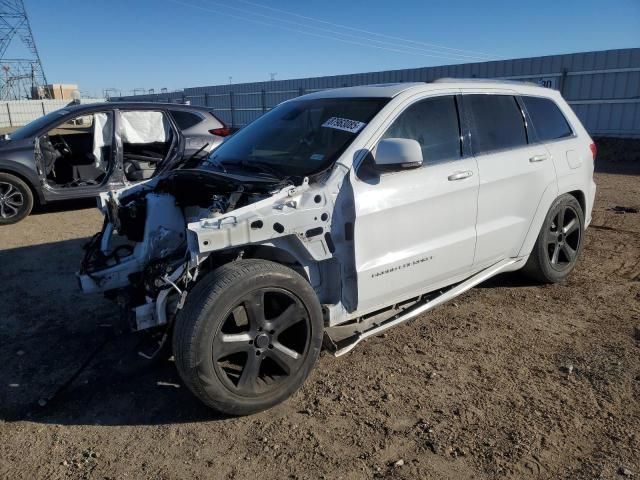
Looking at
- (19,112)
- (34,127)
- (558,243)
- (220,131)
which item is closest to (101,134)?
(34,127)

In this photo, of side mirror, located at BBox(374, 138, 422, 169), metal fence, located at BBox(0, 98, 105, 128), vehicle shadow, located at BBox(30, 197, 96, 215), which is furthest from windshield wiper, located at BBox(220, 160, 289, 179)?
metal fence, located at BBox(0, 98, 105, 128)

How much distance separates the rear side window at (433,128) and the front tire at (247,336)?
53.2 inches

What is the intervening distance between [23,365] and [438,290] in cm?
309

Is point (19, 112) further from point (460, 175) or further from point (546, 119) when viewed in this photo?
point (460, 175)

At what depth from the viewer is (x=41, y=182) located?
7.62 metres

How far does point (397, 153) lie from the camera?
3.16 m

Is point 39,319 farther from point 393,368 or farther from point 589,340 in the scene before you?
point 589,340

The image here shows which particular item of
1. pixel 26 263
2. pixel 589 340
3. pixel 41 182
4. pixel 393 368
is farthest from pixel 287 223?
pixel 41 182

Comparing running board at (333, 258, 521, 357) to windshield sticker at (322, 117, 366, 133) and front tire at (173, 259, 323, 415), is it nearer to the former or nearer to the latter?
front tire at (173, 259, 323, 415)

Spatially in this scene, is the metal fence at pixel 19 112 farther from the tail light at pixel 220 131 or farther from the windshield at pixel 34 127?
the tail light at pixel 220 131

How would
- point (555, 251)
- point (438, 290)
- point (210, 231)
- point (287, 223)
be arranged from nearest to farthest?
point (210, 231) → point (287, 223) → point (438, 290) → point (555, 251)

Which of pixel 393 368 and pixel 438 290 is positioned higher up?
pixel 438 290

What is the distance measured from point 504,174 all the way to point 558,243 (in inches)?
47.0

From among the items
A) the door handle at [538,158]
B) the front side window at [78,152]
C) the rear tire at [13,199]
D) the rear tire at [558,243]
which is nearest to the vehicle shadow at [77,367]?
the rear tire at [558,243]
